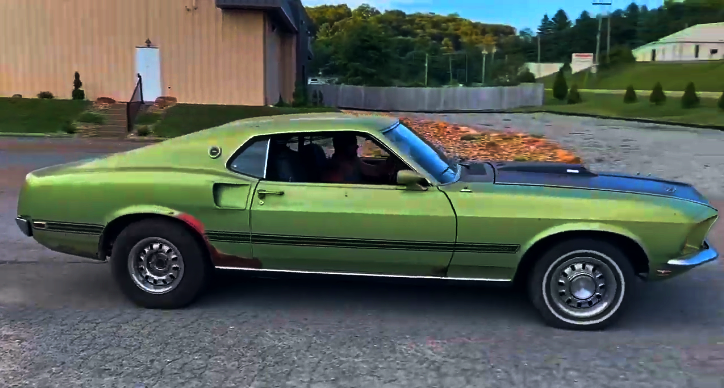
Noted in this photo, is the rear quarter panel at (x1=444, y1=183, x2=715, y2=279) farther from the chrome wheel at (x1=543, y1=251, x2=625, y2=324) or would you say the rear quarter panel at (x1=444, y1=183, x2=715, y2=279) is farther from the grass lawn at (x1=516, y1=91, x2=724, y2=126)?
the grass lawn at (x1=516, y1=91, x2=724, y2=126)

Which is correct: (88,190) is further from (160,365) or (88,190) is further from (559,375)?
(559,375)

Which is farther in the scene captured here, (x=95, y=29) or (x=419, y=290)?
(x=95, y=29)

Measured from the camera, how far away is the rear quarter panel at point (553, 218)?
15.4ft

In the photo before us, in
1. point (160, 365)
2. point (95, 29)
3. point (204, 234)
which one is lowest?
point (160, 365)

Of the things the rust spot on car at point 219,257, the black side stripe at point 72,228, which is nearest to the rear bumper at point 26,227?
the black side stripe at point 72,228

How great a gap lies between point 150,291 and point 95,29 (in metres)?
23.5

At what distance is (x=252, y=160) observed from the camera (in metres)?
5.14

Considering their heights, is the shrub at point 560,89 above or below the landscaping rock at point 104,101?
above

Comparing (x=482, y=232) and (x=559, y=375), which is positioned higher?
(x=482, y=232)

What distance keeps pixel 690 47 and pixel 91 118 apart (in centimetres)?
10528

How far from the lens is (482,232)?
4797mm

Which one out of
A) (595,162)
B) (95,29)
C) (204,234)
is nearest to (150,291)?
(204,234)

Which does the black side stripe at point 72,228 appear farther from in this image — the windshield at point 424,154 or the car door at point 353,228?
the windshield at point 424,154

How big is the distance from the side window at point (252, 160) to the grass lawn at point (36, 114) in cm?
1711
